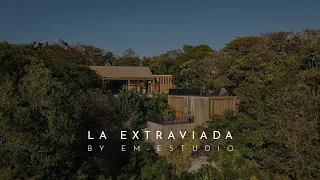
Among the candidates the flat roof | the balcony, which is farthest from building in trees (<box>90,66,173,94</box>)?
the balcony

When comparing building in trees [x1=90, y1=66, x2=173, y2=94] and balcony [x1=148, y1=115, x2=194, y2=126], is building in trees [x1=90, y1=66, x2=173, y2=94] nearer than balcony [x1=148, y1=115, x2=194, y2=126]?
No

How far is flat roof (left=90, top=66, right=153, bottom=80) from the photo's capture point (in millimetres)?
26145

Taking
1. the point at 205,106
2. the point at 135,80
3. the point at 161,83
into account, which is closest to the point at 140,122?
the point at 205,106

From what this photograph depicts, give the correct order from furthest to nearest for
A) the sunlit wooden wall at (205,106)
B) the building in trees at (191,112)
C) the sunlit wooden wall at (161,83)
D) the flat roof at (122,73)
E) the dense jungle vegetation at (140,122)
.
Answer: the sunlit wooden wall at (161,83), the flat roof at (122,73), the sunlit wooden wall at (205,106), the building in trees at (191,112), the dense jungle vegetation at (140,122)

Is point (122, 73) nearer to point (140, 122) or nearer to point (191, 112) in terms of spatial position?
point (140, 122)

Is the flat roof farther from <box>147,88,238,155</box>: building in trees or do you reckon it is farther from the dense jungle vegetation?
<box>147,88,238,155</box>: building in trees

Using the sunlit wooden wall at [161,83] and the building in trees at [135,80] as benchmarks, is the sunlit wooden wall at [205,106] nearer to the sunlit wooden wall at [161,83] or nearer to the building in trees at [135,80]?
the building in trees at [135,80]

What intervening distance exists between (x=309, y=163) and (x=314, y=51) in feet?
33.2

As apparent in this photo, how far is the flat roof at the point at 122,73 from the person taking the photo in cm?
2615

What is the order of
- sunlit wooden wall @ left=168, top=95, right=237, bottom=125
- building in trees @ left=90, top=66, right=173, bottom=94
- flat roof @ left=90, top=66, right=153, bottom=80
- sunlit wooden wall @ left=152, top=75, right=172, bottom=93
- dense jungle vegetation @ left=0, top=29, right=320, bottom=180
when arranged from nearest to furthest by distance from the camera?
dense jungle vegetation @ left=0, top=29, right=320, bottom=180
sunlit wooden wall @ left=168, top=95, right=237, bottom=125
flat roof @ left=90, top=66, right=153, bottom=80
building in trees @ left=90, top=66, right=173, bottom=94
sunlit wooden wall @ left=152, top=75, right=172, bottom=93

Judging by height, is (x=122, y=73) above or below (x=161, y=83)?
above

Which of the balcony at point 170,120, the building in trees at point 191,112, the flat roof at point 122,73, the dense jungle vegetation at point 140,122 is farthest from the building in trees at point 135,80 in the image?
the balcony at point 170,120

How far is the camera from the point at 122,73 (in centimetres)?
2725

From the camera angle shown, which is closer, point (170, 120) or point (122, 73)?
point (170, 120)
